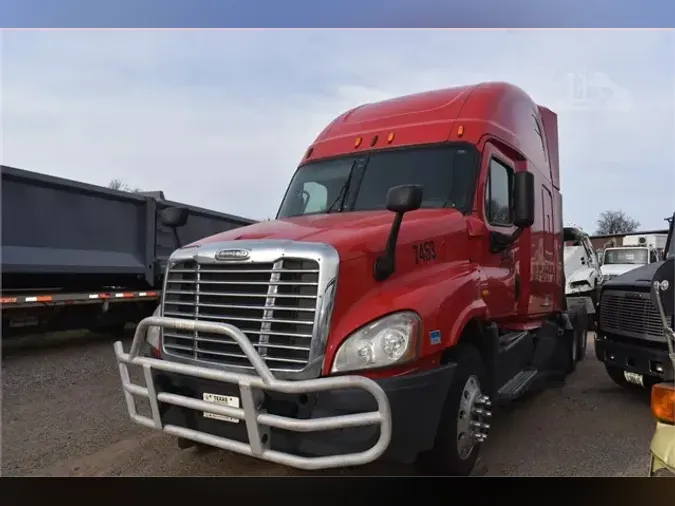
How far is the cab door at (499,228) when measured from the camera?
4156mm

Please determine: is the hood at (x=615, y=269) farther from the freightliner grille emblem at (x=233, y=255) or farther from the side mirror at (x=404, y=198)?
the freightliner grille emblem at (x=233, y=255)

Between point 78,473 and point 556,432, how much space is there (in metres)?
3.62

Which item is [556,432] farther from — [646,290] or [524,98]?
[524,98]

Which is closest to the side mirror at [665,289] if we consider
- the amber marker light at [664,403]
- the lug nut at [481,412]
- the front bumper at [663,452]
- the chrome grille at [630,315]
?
the amber marker light at [664,403]

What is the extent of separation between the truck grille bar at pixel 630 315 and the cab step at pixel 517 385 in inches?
34.1

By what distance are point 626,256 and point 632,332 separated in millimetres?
10696

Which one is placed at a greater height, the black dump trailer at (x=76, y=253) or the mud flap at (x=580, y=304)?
the black dump trailer at (x=76, y=253)

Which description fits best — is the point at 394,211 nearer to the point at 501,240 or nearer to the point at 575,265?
the point at 501,240

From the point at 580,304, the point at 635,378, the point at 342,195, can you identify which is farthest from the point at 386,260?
the point at 580,304

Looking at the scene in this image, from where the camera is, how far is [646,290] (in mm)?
5020

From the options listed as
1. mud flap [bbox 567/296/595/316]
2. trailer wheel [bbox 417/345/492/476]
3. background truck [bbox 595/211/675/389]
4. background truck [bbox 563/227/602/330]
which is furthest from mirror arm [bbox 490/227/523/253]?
background truck [bbox 563/227/602/330]

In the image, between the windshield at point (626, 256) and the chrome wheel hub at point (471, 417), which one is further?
the windshield at point (626, 256)

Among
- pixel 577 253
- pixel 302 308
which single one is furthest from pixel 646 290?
pixel 577 253

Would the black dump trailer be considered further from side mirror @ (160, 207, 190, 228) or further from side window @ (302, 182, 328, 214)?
side window @ (302, 182, 328, 214)
